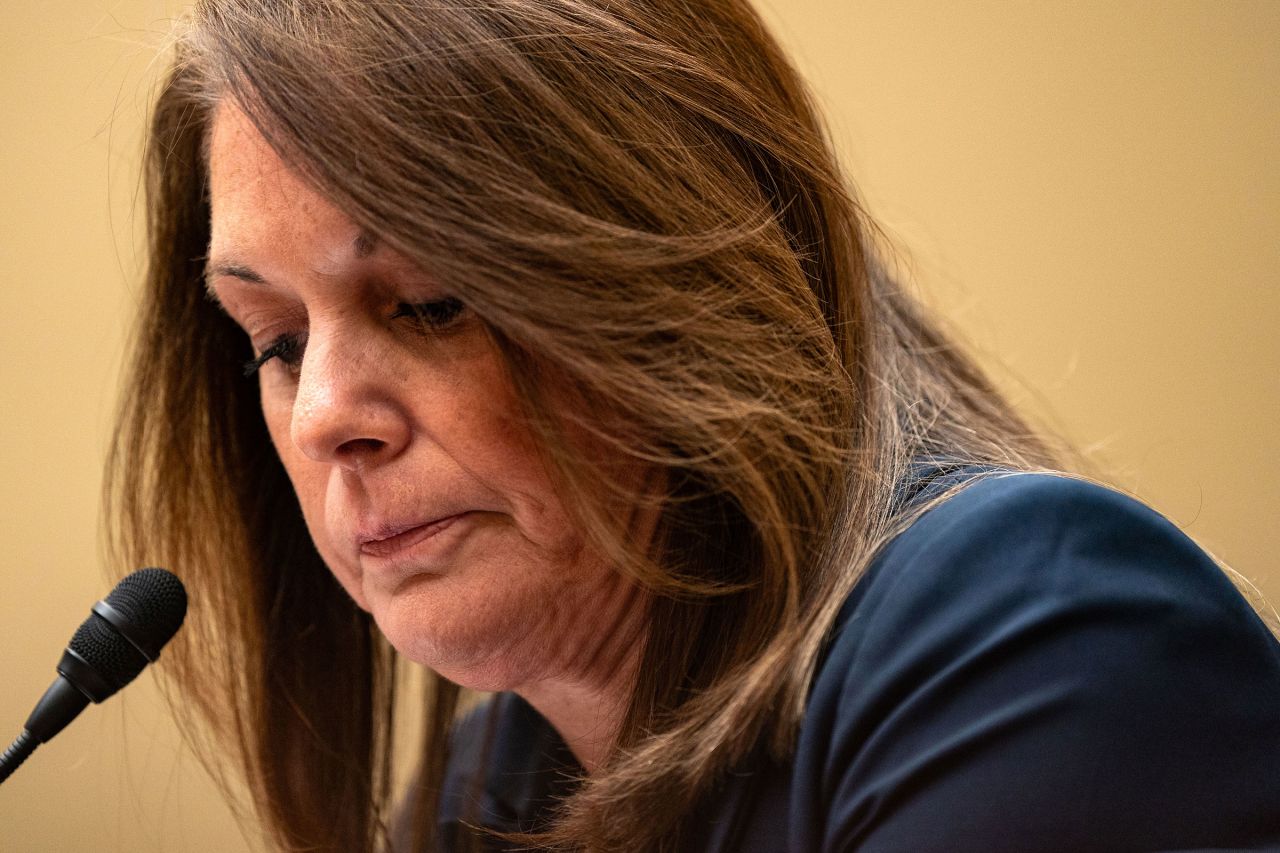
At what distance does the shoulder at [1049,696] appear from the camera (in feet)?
1.88

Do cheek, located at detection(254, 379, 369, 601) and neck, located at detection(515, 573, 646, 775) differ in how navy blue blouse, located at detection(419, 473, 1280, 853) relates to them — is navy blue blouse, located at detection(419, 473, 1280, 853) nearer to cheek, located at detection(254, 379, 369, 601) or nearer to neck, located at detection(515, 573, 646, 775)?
neck, located at detection(515, 573, 646, 775)

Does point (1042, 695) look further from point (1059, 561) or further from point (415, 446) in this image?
point (415, 446)

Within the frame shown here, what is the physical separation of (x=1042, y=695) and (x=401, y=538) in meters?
0.36

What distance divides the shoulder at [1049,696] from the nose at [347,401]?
276mm

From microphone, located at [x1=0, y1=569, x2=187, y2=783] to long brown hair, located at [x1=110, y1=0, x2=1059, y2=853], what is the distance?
11.0 inches

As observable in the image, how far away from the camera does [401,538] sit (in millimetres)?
754

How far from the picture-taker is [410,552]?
75 cm

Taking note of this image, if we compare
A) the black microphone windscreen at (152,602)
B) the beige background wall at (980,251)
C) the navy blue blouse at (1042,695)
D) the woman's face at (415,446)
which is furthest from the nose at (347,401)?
the beige background wall at (980,251)

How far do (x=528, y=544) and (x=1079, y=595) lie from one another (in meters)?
0.30

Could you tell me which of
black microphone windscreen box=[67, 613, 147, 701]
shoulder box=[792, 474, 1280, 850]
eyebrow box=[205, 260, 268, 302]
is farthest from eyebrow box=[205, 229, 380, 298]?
shoulder box=[792, 474, 1280, 850]

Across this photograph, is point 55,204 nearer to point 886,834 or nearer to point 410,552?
point 410,552

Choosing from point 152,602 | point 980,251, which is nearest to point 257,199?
point 152,602

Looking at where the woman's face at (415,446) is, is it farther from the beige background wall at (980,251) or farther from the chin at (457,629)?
the beige background wall at (980,251)

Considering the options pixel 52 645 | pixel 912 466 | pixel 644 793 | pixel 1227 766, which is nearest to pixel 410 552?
pixel 644 793
